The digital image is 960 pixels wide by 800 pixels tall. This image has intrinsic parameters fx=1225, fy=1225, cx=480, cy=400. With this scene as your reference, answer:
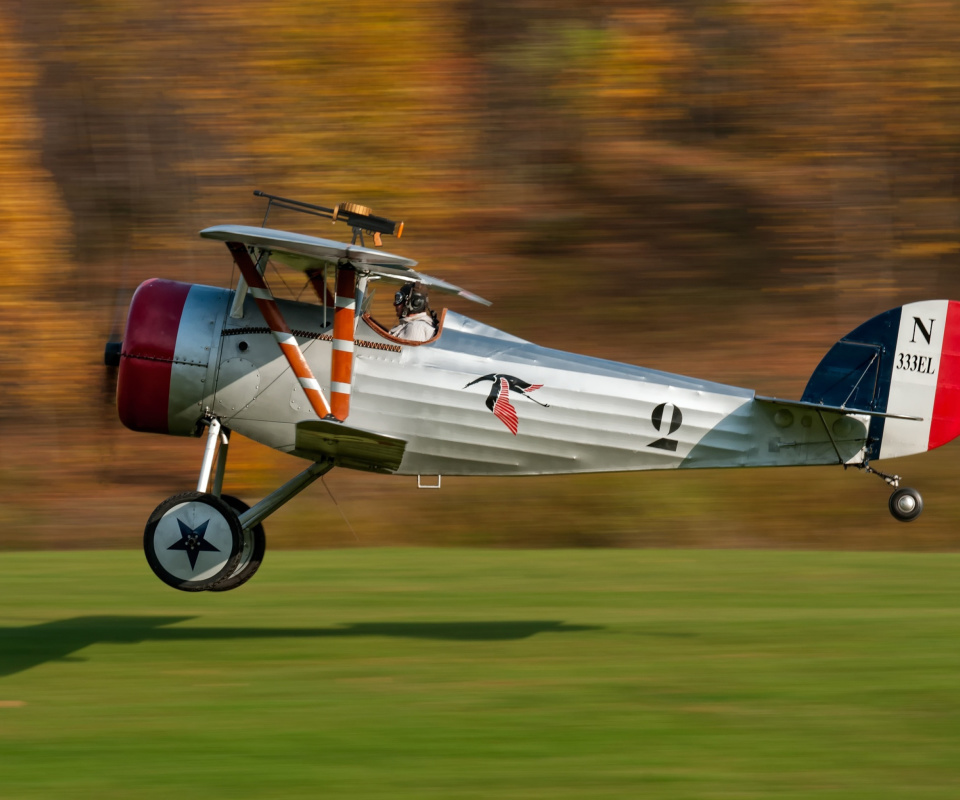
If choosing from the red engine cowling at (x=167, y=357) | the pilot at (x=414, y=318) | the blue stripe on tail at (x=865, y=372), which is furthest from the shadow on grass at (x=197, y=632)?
the blue stripe on tail at (x=865, y=372)

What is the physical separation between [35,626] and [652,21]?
19599 mm

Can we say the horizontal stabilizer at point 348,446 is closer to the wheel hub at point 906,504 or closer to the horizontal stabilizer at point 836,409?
the horizontal stabilizer at point 836,409

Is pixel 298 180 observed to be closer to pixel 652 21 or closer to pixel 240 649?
pixel 652 21

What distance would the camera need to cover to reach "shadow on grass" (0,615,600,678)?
9766 millimetres

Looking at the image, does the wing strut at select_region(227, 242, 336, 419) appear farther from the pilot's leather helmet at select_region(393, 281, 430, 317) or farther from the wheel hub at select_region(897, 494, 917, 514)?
the wheel hub at select_region(897, 494, 917, 514)

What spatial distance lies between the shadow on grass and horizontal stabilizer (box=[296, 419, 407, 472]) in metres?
1.52

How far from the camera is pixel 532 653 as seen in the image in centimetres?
929

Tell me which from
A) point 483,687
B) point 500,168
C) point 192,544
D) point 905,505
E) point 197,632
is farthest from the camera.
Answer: point 500,168

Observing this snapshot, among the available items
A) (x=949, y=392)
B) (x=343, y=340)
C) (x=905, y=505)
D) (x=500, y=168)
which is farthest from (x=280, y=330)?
(x=500, y=168)

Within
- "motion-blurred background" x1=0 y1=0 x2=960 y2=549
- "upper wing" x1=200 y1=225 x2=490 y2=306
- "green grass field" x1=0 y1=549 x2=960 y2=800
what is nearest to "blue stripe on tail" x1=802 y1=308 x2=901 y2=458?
"green grass field" x1=0 y1=549 x2=960 y2=800

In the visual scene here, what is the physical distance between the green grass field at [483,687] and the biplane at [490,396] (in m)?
1.43

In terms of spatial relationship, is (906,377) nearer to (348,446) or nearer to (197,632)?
(348,446)

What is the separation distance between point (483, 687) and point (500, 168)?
17.4m

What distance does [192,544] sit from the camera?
868 centimetres
